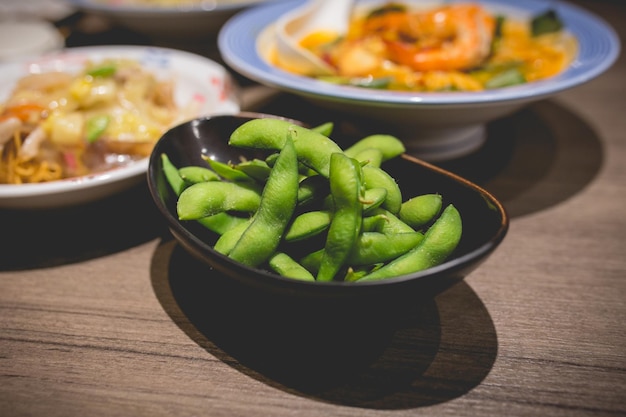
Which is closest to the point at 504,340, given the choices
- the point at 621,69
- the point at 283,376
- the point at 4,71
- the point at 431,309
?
the point at 431,309

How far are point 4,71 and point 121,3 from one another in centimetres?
107

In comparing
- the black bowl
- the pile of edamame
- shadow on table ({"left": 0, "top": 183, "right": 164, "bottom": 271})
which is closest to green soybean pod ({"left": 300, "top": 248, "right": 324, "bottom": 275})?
the pile of edamame

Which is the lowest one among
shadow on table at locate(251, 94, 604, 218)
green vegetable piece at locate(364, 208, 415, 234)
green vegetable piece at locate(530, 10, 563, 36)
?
shadow on table at locate(251, 94, 604, 218)

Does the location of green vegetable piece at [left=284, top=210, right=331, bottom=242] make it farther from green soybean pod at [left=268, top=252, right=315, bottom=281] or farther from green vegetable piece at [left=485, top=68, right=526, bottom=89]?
green vegetable piece at [left=485, top=68, right=526, bottom=89]

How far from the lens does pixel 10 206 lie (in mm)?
1125

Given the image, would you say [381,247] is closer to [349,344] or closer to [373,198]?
[373,198]

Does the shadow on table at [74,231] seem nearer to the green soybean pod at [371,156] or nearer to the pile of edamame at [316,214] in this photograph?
the pile of edamame at [316,214]

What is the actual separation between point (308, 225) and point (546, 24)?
156 centimetres

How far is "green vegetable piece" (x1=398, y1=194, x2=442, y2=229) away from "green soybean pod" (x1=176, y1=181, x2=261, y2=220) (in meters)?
0.29

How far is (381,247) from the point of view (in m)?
0.86

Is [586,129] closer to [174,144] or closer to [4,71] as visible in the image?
[174,144]

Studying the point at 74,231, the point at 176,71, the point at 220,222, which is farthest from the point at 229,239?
the point at 176,71

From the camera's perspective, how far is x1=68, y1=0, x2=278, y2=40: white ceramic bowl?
2.11m

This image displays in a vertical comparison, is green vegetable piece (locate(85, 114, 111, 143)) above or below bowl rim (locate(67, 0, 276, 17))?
below
